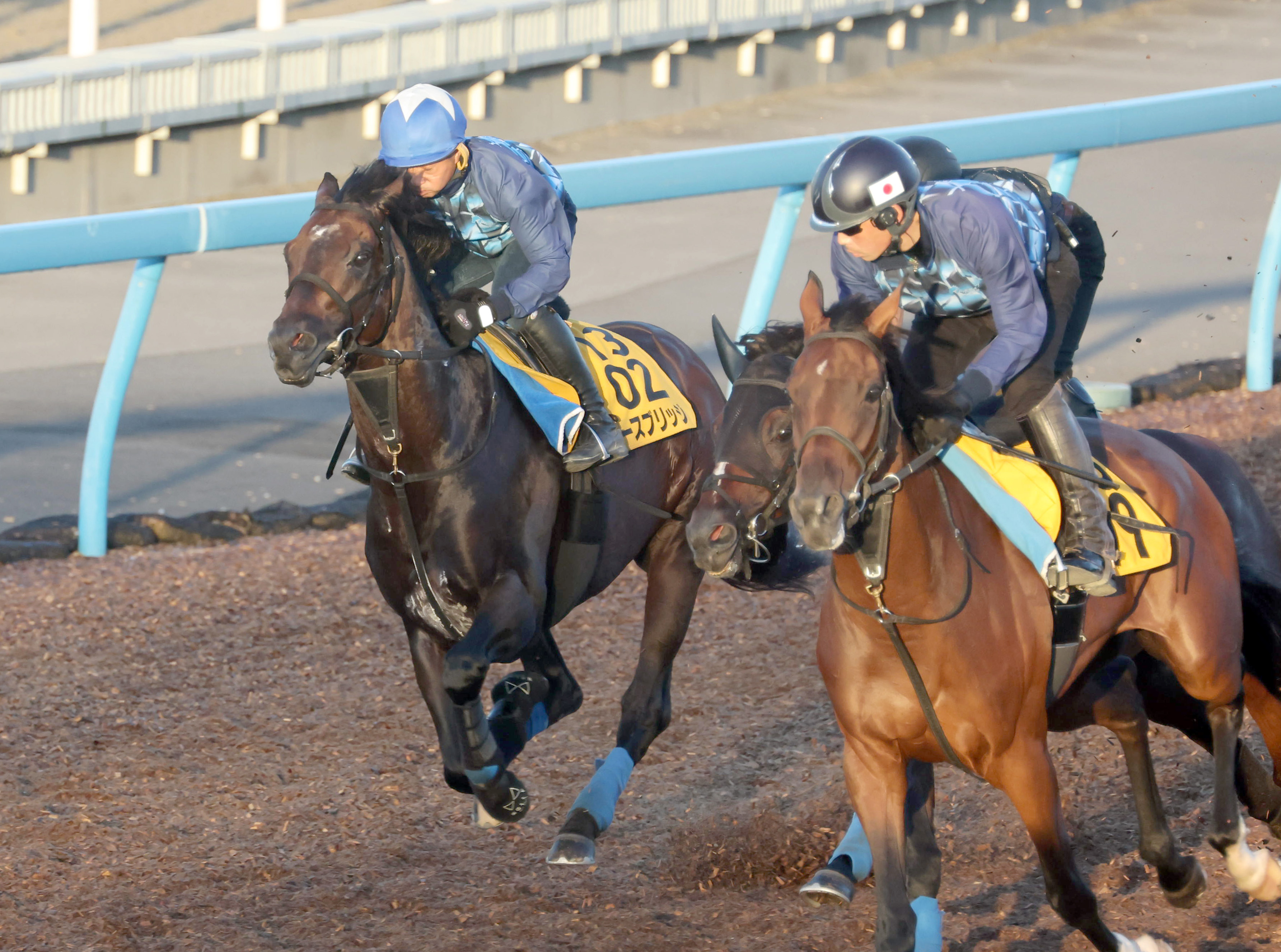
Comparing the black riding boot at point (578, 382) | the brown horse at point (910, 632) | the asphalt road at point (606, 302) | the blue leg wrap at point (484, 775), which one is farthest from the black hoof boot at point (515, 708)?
the asphalt road at point (606, 302)

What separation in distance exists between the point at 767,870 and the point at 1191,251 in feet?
26.1

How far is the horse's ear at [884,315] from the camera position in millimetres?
3639

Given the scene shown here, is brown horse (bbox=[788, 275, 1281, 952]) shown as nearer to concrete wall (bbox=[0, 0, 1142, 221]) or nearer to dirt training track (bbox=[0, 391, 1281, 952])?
dirt training track (bbox=[0, 391, 1281, 952])

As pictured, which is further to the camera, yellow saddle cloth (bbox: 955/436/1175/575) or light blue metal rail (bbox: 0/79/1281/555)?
Answer: light blue metal rail (bbox: 0/79/1281/555)

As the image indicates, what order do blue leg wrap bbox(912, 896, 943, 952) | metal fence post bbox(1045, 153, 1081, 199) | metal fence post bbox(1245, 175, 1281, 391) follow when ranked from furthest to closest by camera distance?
metal fence post bbox(1245, 175, 1281, 391)
metal fence post bbox(1045, 153, 1081, 199)
blue leg wrap bbox(912, 896, 943, 952)

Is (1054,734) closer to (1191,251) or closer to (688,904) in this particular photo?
(688,904)

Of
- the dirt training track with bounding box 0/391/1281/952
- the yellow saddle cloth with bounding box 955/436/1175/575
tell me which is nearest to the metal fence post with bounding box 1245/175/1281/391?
the dirt training track with bounding box 0/391/1281/952

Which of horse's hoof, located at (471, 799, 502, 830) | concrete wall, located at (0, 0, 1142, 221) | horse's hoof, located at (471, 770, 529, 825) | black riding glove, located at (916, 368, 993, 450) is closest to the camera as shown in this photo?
black riding glove, located at (916, 368, 993, 450)

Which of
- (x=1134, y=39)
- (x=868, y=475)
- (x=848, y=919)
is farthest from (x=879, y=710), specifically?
(x=1134, y=39)

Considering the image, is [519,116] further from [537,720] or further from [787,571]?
[537,720]

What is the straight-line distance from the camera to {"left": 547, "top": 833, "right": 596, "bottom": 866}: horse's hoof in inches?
189

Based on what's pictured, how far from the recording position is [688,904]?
15.7 ft

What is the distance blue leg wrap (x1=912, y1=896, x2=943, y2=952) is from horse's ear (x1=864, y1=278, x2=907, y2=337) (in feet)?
4.45

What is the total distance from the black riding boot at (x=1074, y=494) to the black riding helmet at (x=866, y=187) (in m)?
0.68
